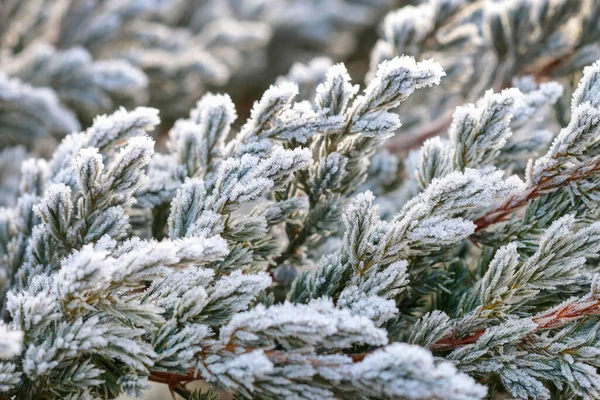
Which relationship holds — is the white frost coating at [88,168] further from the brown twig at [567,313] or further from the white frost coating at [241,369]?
the brown twig at [567,313]

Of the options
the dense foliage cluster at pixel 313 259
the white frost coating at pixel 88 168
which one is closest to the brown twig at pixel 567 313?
the dense foliage cluster at pixel 313 259

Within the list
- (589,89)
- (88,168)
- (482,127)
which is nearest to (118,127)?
(88,168)

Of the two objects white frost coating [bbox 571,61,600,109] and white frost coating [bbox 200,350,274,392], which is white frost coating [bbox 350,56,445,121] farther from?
white frost coating [bbox 200,350,274,392]

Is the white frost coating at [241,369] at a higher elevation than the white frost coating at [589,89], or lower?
lower

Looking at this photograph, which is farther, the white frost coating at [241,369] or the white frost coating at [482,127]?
the white frost coating at [482,127]

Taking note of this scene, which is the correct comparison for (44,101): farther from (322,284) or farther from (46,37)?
(322,284)

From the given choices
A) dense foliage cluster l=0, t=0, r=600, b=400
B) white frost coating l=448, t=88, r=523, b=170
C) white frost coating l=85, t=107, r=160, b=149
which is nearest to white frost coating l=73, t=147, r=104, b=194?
dense foliage cluster l=0, t=0, r=600, b=400

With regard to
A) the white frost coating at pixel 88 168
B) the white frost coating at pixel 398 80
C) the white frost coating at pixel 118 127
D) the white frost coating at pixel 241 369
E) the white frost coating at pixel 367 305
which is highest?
the white frost coating at pixel 398 80
